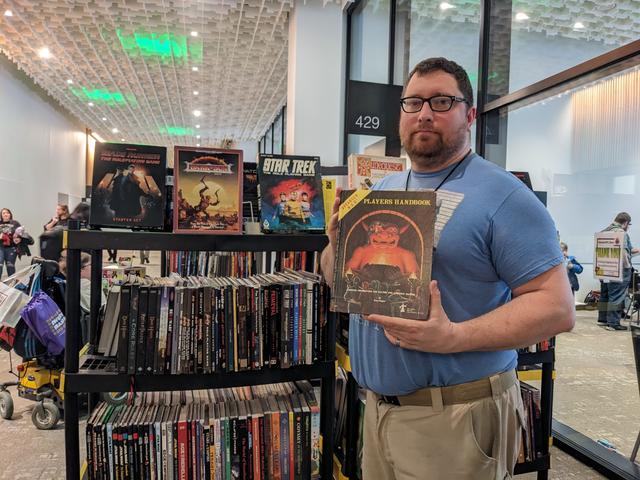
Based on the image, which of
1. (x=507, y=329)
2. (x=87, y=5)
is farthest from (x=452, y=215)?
(x=87, y=5)

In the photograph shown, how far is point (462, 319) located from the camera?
1.19m

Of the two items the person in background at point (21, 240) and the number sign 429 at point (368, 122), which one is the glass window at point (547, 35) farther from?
the person in background at point (21, 240)

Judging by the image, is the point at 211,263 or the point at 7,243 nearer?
the point at 211,263

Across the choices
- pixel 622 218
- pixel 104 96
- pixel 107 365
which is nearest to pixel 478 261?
pixel 107 365

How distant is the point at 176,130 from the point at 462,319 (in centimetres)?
1496

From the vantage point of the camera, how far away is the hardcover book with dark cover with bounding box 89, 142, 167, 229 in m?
1.69

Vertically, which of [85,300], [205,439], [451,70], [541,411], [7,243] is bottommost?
[541,411]

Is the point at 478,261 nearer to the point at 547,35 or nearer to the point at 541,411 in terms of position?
the point at 541,411

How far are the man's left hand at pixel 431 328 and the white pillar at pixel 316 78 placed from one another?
4642 mm

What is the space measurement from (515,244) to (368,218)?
36 centimetres

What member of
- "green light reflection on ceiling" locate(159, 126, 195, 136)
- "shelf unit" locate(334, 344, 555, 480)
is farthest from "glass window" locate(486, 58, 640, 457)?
"green light reflection on ceiling" locate(159, 126, 195, 136)

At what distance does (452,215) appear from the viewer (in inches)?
46.9

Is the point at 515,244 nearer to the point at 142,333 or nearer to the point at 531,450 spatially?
the point at 142,333

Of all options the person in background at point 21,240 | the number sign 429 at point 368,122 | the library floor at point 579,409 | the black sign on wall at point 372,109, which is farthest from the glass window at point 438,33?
the person in background at point 21,240
